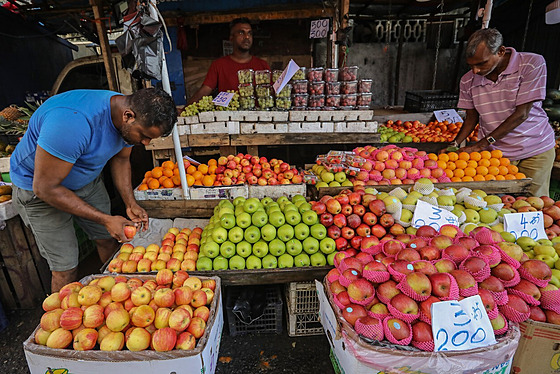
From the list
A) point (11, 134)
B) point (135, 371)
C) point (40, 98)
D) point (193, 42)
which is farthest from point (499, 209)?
point (40, 98)

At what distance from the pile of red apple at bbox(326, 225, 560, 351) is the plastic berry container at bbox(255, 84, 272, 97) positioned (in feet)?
9.30

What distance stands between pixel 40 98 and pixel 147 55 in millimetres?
6100

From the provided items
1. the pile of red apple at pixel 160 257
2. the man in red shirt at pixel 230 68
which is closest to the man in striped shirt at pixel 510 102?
the man in red shirt at pixel 230 68

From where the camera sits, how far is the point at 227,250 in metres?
2.52

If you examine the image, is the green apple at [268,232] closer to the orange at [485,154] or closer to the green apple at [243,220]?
the green apple at [243,220]

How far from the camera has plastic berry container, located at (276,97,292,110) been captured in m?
4.14

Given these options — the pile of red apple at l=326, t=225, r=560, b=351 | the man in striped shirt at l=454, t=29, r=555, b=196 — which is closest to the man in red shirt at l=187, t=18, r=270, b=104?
the man in striped shirt at l=454, t=29, r=555, b=196

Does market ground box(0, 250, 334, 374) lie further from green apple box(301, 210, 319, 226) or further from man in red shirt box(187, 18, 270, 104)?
man in red shirt box(187, 18, 270, 104)

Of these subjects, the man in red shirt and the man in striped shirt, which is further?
the man in red shirt

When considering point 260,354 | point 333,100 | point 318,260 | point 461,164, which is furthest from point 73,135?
point 461,164

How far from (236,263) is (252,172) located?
4.48 feet

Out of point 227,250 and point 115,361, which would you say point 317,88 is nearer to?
point 227,250

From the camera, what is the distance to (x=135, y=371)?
171cm

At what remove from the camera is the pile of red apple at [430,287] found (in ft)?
5.49
